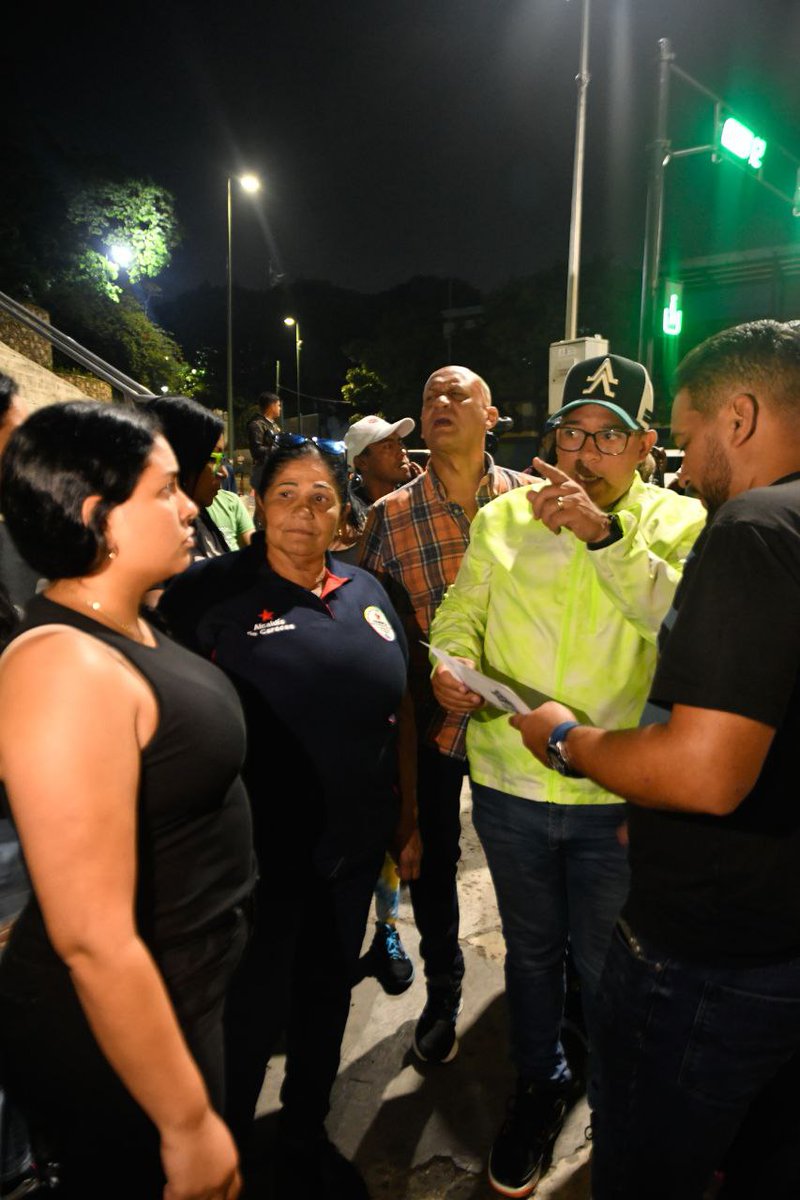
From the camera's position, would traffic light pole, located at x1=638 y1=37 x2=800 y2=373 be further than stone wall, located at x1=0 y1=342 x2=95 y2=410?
No

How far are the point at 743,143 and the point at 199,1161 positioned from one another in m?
12.5

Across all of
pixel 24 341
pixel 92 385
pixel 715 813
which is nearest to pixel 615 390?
pixel 715 813

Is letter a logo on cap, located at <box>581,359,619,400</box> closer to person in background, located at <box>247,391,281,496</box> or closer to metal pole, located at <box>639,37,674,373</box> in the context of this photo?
person in background, located at <box>247,391,281,496</box>

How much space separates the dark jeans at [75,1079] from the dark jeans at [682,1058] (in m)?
0.94

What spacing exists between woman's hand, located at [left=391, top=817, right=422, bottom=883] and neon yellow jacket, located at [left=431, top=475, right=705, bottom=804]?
1.56 ft

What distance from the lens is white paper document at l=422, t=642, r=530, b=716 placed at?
182 cm

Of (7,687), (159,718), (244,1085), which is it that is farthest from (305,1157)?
(7,687)

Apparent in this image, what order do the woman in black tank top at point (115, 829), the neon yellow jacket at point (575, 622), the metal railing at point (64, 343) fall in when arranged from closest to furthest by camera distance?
1. the woman in black tank top at point (115, 829)
2. the neon yellow jacket at point (575, 622)
3. the metal railing at point (64, 343)

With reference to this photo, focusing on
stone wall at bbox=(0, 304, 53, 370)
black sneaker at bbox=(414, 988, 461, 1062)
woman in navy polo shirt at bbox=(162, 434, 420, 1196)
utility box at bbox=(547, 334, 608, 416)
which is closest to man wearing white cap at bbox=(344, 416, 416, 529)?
woman in navy polo shirt at bbox=(162, 434, 420, 1196)

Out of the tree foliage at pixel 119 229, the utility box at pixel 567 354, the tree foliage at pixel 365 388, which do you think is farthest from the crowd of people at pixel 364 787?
the tree foliage at pixel 365 388

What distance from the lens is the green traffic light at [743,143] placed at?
31.3ft

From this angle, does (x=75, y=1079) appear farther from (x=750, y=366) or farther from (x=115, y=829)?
(x=750, y=366)

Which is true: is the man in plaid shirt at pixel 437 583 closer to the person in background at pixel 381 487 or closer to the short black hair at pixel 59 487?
the person in background at pixel 381 487

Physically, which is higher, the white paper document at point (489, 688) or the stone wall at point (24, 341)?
the stone wall at point (24, 341)
